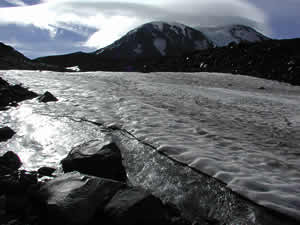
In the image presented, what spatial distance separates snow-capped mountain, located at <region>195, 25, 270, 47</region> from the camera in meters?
116

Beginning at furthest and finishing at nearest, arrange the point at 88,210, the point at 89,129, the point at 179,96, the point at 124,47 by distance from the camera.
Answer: the point at 124,47
the point at 179,96
the point at 89,129
the point at 88,210

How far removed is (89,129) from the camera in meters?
5.71

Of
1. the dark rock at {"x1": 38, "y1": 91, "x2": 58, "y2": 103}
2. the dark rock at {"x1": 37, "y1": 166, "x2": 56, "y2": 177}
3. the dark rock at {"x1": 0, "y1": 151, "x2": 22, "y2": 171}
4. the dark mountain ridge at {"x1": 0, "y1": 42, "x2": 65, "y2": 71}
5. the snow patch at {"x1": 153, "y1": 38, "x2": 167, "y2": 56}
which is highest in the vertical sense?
the snow patch at {"x1": 153, "y1": 38, "x2": 167, "y2": 56}

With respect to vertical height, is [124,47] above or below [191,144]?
above

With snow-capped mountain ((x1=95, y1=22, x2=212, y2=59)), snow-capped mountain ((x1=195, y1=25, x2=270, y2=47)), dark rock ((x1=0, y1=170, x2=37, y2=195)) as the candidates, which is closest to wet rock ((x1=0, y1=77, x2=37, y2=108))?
dark rock ((x1=0, y1=170, x2=37, y2=195))

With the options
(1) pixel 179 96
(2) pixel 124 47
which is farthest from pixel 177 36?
(1) pixel 179 96

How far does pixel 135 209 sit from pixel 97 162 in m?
1.16

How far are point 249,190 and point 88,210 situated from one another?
6.07 feet

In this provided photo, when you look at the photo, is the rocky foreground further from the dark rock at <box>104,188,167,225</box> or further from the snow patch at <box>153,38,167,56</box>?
the snow patch at <box>153,38,167,56</box>

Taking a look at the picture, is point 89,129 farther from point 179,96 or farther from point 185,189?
point 179,96

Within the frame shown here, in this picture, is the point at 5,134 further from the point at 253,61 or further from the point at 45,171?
the point at 253,61

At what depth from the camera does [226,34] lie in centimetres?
12112

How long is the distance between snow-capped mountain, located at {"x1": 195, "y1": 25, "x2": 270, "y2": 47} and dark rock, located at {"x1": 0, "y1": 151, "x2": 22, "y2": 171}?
114361 mm

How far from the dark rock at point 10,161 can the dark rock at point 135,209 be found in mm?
1825
